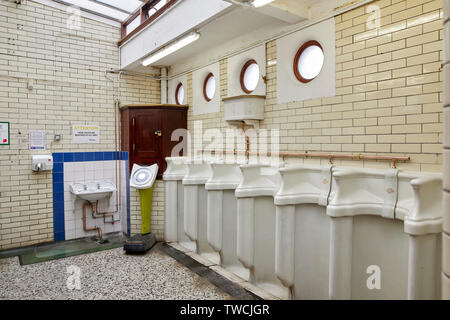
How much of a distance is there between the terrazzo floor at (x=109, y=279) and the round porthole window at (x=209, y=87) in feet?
7.93

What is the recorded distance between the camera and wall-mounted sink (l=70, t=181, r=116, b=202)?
458 cm

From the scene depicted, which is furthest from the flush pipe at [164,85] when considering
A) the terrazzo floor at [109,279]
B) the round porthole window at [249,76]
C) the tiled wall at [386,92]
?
the tiled wall at [386,92]

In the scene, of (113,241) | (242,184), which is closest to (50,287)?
(113,241)

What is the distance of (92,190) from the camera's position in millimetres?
4672

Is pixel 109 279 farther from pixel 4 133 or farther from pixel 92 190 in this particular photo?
pixel 4 133

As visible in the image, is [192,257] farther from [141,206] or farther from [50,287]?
[50,287]

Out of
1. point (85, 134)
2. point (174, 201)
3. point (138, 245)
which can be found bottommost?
point (138, 245)

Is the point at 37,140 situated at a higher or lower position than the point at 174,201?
higher

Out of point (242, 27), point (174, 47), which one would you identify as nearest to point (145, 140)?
point (174, 47)

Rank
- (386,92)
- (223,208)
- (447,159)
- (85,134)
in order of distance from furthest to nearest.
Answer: (85,134) → (223,208) → (386,92) → (447,159)

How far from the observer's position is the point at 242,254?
315 cm

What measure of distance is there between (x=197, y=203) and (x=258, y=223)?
117cm

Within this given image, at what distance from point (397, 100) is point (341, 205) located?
0.97m

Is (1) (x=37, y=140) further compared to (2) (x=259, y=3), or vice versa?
(1) (x=37, y=140)
